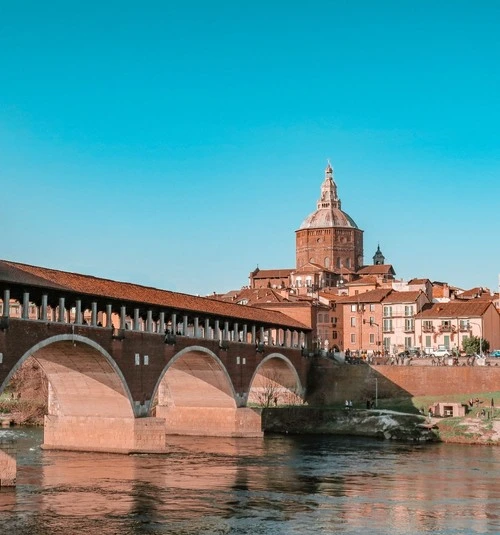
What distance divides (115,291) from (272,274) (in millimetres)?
96602

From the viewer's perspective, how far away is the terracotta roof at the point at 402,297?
100 meters

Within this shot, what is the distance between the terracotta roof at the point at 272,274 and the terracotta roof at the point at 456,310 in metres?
49.4

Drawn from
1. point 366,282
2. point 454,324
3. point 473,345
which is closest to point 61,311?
point 473,345

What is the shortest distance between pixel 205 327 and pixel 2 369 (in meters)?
22.2

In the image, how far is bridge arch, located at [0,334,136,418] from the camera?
48.7 metres

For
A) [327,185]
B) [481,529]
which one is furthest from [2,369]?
[327,185]

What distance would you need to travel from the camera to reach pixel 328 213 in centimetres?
15188

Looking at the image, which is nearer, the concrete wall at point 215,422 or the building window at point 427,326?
the concrete wall at point 215,422

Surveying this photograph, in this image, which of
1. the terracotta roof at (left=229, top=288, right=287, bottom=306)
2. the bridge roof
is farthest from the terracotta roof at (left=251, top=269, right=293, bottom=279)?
the bridge roof

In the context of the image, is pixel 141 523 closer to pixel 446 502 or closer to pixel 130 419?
pixel 446 502

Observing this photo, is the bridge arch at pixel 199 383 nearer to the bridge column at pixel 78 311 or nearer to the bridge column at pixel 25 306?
the bridge column at pixel 78 311

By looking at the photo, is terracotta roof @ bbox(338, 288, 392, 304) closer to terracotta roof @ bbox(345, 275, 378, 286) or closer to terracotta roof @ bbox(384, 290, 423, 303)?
terracotta roof @ bbox(384, 290, 423, 303)

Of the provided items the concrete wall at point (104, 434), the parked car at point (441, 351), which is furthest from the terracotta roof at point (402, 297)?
the concrete wall at point (104, 434)

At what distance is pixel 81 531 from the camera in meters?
31.6
